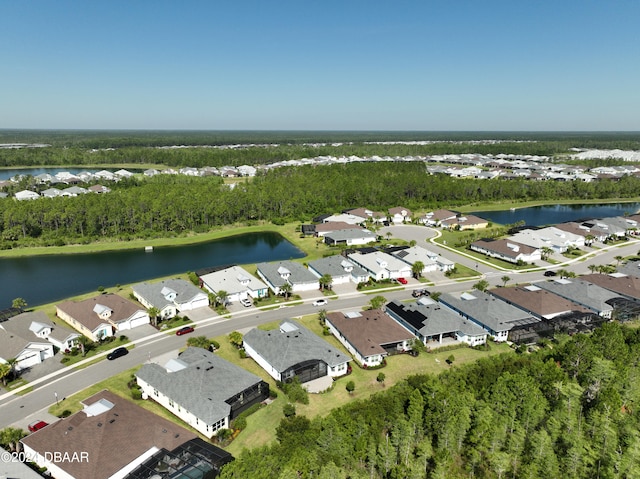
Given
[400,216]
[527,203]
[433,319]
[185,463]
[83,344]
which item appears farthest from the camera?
[527,203]

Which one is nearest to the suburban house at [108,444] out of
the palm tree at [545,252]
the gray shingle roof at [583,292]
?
the gray shingle roof at [583,292]

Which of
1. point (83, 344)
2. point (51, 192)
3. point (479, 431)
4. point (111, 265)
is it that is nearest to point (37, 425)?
point (83, 344)

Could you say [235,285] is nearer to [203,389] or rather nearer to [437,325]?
[203,389]

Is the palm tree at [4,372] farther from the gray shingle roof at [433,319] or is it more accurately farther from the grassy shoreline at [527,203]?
the grassy shoreline at [527,203]

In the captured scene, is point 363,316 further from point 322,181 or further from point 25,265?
point 322,181

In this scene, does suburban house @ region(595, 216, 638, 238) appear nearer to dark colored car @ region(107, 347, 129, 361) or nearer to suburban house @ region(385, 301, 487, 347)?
suburban house @ region(385, 301, 487, 347)
